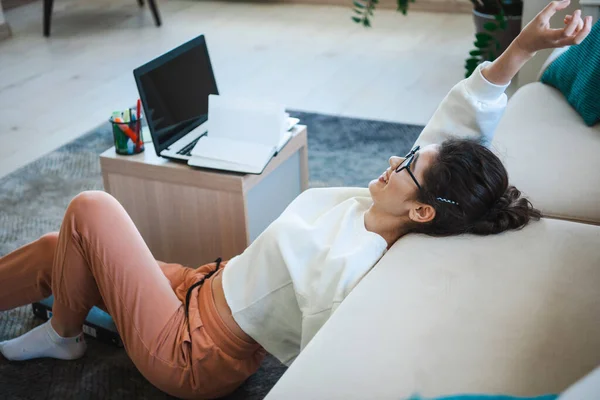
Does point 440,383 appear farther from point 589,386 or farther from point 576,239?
point 576,239

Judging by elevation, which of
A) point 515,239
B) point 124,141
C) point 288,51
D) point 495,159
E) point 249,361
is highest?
point 495,159

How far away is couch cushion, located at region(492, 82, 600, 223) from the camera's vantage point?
1.71m

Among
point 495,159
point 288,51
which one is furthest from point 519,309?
point 288,51

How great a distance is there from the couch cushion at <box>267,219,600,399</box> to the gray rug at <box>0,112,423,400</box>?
24.3 inches

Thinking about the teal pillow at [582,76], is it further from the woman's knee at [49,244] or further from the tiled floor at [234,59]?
the woman's knee at [49,244]

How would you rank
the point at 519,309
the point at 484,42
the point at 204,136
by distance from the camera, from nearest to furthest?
the point at 519,309
the point at 204,136
the point at 484,42

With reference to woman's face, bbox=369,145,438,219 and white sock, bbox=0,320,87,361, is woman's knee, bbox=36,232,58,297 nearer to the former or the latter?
white sock, bbox=0,320,87,361

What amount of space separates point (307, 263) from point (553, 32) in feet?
2.08

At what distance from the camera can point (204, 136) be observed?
1963mm

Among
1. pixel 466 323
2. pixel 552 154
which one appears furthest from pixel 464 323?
pixel 552 154

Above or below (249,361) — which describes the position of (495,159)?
above

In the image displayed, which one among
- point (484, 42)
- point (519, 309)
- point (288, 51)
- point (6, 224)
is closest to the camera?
point (519, 309)

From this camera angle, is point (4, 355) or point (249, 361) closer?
point (249, 361)

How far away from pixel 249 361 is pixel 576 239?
684 millimetres
